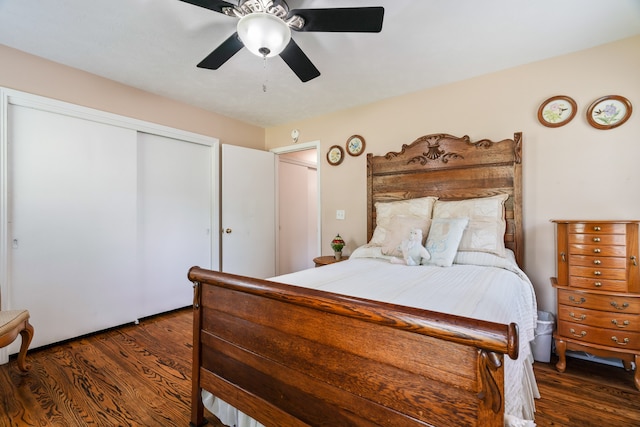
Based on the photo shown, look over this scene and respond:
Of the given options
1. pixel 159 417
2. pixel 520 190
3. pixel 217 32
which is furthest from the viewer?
pixel 520 190

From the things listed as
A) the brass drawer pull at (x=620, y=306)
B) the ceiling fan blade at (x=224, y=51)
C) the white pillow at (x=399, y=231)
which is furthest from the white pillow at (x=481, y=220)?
the ceiling fan blade at (x=224, y=51)

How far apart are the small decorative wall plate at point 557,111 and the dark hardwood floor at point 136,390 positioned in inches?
74.5

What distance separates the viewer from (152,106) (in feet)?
10.00

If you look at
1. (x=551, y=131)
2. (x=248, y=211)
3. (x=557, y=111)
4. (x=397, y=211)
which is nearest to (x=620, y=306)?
(x=551, y=131)

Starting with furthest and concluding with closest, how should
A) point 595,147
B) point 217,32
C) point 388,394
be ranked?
1. point 595,147
2. point 217,32
3. point 388,394

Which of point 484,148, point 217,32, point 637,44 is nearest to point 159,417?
point 217,32

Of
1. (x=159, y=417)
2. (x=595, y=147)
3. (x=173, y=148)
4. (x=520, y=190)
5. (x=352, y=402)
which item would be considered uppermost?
(x=173, y=148)

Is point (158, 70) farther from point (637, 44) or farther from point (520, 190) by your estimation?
point (637, 44)

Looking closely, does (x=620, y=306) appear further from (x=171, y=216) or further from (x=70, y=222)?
(x=70, y=222)

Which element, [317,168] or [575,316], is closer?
[575,316]

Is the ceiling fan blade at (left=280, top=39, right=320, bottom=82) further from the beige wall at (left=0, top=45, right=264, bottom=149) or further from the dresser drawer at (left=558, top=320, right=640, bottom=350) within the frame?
the dresser drawer at (left=558, top=320, right=640, bottom=350)

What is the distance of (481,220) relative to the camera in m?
2.33

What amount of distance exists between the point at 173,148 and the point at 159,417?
106 inches

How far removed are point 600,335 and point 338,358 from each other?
2020 mm
